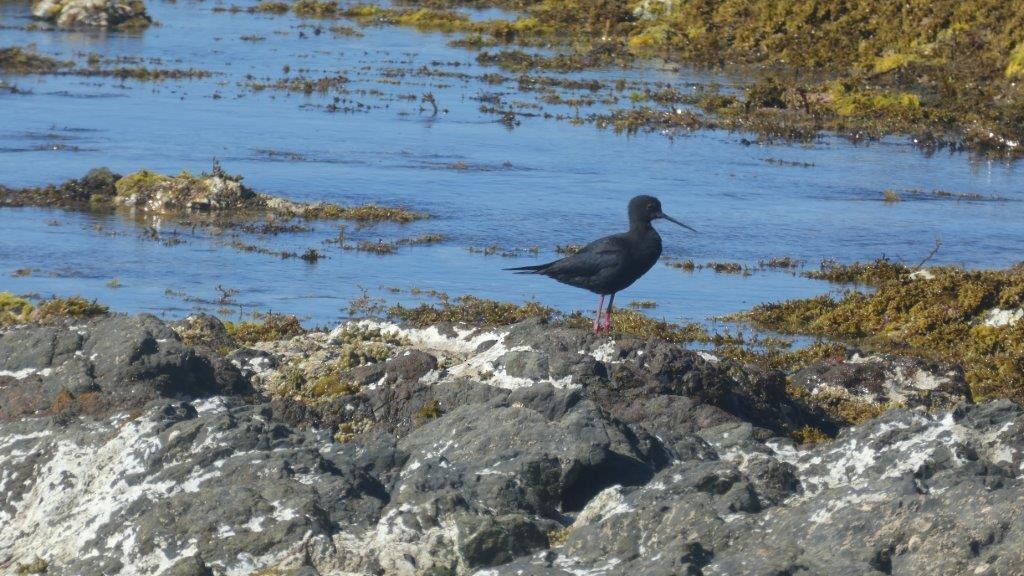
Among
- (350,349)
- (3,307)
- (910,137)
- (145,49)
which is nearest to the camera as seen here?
(350,349)

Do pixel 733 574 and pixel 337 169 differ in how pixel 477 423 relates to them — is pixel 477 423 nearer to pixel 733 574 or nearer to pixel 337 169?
pixel 733 574

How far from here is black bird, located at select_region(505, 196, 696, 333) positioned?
1095cm

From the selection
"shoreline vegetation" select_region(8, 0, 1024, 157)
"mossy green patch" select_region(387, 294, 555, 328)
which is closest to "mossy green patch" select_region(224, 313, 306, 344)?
"mossy green patch" select_region(387, 294, 555, 328)

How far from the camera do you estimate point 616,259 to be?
10914 millimetres

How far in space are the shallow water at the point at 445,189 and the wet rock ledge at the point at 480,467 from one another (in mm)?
5523

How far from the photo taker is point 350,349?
997cm

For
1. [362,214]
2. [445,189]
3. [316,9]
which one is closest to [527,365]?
[362,214]

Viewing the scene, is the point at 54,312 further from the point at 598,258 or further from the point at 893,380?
the point at 893,380

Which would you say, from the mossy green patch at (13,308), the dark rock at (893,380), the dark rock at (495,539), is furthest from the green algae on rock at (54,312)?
the dark rock at (495,539)

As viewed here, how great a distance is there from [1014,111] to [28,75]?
73.6ft

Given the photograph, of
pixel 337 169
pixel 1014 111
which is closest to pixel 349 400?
pixel 337 169

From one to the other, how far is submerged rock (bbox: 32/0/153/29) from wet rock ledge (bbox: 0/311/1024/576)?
133 feet

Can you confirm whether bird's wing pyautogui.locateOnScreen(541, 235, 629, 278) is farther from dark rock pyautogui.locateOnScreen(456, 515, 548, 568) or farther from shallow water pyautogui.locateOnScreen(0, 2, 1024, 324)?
dark rock pyautogui.locateOnScreen(456, 515, 548, 568)

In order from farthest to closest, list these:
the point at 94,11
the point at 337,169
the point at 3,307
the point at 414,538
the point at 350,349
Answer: the point at 94,11 → the point at 337,169 → the point at 3,307 → the point at 350,349 → the point at 414,538
